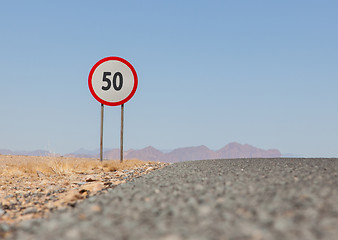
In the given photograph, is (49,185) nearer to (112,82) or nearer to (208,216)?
(112,82)

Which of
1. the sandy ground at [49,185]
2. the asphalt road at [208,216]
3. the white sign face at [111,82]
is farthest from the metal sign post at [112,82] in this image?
the asphalt road at [208,216]

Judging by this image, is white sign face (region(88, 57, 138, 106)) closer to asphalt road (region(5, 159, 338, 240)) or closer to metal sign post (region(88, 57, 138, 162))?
metal sign post (region(88, 57, 138, 162))

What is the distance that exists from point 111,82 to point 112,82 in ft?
0.13

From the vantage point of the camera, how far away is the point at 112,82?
12906mm

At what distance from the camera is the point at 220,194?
12.2 ft

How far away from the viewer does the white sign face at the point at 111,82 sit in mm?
12844

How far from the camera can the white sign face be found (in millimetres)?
12844

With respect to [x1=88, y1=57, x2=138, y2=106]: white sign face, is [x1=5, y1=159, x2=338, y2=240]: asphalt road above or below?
below

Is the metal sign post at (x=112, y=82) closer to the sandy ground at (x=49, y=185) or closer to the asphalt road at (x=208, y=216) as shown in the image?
the sandy ground at (x=49, y=185)

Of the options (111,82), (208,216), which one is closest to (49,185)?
(111,82)

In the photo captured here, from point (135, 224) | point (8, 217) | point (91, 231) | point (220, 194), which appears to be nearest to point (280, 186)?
point (220, 194)

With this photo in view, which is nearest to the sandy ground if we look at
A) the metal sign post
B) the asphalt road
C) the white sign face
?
the asphalt road

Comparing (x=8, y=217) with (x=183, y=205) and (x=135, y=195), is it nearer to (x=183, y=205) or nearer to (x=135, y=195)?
(x=135, y=195)

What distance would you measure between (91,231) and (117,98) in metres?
10.6
